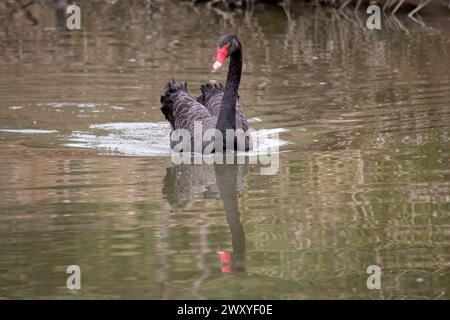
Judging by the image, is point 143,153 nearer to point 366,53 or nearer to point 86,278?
point 86,278

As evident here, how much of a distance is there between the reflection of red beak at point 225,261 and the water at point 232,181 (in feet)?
0.04

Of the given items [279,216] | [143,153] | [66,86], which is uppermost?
[66,86]

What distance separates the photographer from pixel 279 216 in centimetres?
709

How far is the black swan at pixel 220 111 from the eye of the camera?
9.11 meters

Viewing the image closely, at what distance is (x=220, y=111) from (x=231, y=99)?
0.19 metres

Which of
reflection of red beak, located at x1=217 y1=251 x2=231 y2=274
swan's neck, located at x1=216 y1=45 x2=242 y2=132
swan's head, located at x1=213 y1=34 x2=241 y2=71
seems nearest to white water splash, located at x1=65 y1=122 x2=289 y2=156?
swan's neck, located at x1=216 y1=45 x2=242 y2=132

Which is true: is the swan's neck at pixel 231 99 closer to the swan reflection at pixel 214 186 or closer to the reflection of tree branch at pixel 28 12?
the swan reflection at pixel 214 186

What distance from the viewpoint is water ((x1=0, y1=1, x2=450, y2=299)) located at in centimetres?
597

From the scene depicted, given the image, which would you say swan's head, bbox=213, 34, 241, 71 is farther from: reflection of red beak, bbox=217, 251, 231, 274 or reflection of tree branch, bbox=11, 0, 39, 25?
reflection of tree branch, bbox=11, 0, 39, 25

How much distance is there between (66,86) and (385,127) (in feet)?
13.8

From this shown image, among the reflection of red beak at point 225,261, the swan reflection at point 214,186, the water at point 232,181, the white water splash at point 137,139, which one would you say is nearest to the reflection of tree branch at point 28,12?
the water at point 232,181
